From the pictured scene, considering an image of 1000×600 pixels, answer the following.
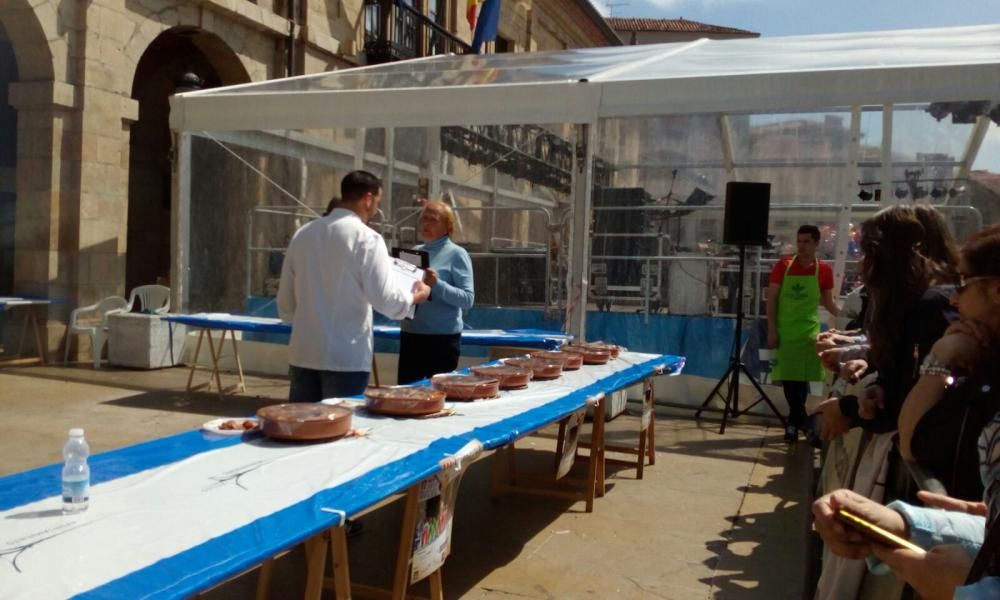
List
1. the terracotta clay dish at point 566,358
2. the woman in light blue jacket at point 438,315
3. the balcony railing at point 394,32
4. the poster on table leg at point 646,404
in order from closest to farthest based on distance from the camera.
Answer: the woman in light blue jacket at point 438,315, the terracotta clay dish at point 566,358, the poster on table leg at point 646,404, the balcony railing at point 394,32

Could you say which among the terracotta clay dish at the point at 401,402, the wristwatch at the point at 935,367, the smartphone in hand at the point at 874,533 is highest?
the wristwatch at the point at 935,367

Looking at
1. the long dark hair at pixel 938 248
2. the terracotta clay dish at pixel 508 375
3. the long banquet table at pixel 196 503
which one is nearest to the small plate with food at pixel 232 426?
the long banquet table at pixel 196 503

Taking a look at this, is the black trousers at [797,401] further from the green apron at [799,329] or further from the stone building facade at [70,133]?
the stone building facade at [70,133]

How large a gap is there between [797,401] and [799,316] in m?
0.65

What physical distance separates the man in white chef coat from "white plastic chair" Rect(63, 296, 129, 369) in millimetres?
6264

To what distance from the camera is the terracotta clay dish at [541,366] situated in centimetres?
418

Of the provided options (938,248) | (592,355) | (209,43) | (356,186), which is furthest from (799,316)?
(209,43)

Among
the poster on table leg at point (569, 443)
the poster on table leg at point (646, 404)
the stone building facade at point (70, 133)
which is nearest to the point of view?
the poster on table leg at point (569, 443)

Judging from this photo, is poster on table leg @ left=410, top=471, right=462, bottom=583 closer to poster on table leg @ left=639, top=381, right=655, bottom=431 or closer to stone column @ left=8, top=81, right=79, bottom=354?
poster on table leg @ left=639, top=381, right=655, bottom=431

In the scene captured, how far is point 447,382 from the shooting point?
3.52m

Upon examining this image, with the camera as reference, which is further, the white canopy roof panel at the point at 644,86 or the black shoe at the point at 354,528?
the white canopy roof panel at the point at 644,86

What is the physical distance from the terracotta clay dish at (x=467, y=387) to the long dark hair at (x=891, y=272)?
151 cm

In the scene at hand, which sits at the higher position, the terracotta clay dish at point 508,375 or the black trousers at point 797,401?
the terracotta clay dish at point 508,375

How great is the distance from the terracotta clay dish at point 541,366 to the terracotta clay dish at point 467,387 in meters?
0.57
